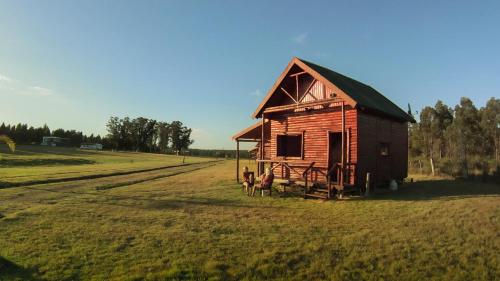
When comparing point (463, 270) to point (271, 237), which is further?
point (271, 237)

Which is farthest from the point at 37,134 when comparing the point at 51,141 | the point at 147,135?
the point at 147,135

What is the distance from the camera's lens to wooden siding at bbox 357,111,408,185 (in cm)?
1741

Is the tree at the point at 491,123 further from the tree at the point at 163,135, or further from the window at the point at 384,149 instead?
the tree at the point at 163,135

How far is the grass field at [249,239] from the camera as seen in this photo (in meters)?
6.88

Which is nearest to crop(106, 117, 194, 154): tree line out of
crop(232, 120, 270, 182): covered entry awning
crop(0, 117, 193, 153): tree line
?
crop(0, 117, 193, 153): tree line

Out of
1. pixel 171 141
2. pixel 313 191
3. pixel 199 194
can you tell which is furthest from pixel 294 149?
pixel 171 141

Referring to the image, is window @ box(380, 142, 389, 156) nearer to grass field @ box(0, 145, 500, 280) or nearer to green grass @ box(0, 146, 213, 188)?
grass field @ box(0, 145, 500, 280)

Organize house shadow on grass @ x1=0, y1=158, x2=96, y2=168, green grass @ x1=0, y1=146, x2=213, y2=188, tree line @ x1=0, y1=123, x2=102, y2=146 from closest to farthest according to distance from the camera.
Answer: green grass @ x1=0, y1=146, x2=213, y2=188, house shadow on grass @ x1=0, y1=158, x2=96, y2=168, tree line @ x1=0, y1=123, x2=102, y2=146

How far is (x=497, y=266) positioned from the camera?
7.24m

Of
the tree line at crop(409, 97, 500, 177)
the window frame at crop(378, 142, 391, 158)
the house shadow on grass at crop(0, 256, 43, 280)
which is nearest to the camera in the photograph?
the house shadow on grass at crop(0, 256, 43, 280)

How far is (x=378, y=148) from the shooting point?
1889cm

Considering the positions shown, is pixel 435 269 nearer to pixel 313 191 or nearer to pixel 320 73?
pixel 313 191

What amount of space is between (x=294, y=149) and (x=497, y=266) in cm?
1570

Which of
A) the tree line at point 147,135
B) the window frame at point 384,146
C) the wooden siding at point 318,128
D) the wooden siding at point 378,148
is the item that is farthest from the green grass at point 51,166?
the tree line at point 147,135
